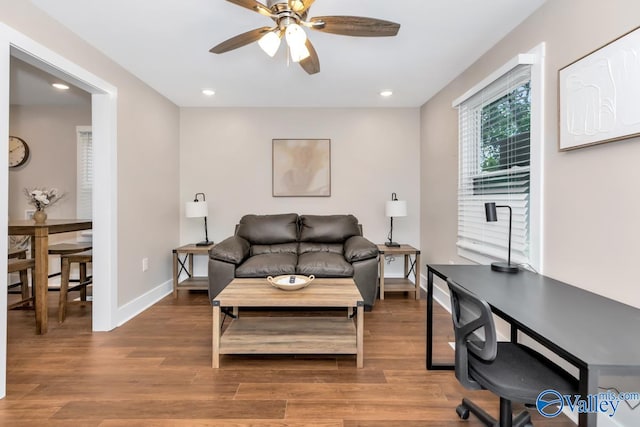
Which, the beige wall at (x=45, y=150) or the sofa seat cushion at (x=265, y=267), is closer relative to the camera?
the sofa seat cushion at (x=265, y=267)

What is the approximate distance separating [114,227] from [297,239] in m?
1.91

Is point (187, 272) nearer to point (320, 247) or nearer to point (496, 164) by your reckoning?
point (320, 247)

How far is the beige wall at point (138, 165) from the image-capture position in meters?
2.42

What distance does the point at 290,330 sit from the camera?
90.4 inches

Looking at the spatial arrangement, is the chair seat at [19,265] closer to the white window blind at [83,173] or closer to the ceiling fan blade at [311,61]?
the white window blind at [83,173]

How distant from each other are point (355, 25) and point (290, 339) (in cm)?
203

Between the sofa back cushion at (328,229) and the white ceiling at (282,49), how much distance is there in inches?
58.5

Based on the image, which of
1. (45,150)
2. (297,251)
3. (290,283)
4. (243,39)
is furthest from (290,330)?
(45,150)

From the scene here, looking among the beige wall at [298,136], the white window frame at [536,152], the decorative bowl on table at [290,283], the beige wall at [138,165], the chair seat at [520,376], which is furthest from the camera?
the beige wall at [298,136]

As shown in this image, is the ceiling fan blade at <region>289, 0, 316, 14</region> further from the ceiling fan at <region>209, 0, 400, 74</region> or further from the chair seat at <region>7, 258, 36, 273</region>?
the chair seat at <region>7, 258, 36, 273</region>

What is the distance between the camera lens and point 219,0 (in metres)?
1.93

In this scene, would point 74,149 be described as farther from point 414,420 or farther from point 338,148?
point 414,420

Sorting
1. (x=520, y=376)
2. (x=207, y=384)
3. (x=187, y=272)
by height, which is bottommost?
(x=207, y=384)

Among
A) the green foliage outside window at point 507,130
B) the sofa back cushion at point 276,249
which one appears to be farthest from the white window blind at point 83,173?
the green foliage outside window at point 507,130
